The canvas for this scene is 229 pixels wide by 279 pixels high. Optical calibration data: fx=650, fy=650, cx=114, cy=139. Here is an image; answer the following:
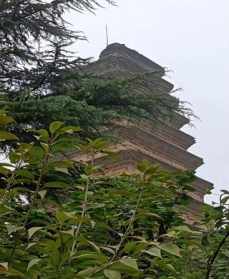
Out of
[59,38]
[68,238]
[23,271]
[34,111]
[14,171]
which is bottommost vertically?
[23,271]

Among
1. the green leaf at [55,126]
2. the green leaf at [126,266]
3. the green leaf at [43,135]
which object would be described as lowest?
the green leaf at [126,266]

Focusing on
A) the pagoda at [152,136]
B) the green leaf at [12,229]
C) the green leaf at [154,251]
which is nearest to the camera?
the green leaf at [154,251]

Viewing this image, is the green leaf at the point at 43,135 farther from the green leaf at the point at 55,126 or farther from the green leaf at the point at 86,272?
the green leaf at the point at 86,272

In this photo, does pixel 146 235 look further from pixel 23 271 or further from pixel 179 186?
pixel 23 271

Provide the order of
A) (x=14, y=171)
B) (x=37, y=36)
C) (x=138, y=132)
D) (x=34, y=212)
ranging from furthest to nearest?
(x=138, y=132) → (x=37, y=36) → (x=34, y=212) → (x=14, y=171)

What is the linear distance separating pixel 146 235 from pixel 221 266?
329 millimetres

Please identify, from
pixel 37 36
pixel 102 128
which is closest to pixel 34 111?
pixel 102 128

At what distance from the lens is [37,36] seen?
25.2ft

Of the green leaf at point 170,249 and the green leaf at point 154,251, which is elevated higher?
the green leaf at point 170,249

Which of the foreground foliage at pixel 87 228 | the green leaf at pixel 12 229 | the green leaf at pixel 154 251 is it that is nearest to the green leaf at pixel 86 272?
the foreground foliage at pixel 87 228

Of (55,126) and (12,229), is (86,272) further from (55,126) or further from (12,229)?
(55,126)

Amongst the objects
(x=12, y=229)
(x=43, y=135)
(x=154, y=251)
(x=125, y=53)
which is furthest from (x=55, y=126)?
(x=125, y=53)

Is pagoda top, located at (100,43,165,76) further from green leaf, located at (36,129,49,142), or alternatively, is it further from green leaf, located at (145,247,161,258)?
green leaf, located at (145,247,161,258)

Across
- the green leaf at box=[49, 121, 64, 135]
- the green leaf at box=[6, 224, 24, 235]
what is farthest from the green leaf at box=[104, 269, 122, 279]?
the green leaf at box=[49, 121, 64, 135]
